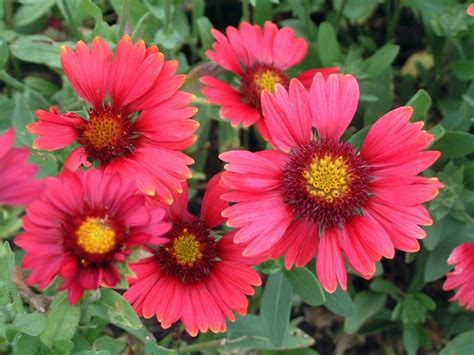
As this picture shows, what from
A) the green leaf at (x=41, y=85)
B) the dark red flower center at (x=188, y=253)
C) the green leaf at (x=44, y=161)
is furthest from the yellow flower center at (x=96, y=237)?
the green leaf at (x=41, y=85)

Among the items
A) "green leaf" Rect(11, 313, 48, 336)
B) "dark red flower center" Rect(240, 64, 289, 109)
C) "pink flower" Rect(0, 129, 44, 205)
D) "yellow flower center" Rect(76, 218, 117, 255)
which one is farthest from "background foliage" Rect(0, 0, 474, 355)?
"pink flower" Rect(0, 129, 44, 205)

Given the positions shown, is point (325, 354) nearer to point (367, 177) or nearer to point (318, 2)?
point (367, 177)

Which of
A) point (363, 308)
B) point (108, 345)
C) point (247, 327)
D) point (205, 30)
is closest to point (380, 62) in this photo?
point (205, 30)

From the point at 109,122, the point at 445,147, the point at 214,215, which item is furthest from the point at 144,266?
the point at 445,147

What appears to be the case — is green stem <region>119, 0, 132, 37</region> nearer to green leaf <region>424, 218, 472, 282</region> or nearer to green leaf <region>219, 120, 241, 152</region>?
green leaf <region>219, 120, 241, 152</region>

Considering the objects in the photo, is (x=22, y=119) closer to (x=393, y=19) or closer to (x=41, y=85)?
(x=41, y=85)
